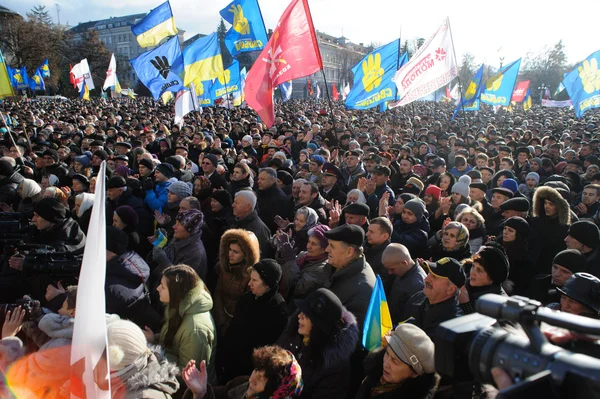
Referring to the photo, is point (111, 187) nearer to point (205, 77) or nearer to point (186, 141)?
point (186, 141)

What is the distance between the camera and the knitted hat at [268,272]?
302 cm

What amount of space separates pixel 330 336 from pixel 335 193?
407 centimetres

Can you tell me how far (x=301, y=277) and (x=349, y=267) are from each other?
1.81 ft

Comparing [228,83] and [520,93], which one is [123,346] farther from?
[520,93]

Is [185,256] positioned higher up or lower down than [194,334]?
higher up

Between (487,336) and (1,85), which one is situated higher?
(1,85)

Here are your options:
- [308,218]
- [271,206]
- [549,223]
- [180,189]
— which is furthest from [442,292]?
[180,189]

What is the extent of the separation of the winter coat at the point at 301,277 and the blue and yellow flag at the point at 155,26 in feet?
32.8

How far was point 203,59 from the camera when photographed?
11.6 meters

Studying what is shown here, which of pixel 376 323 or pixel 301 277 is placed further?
pixel 301 277

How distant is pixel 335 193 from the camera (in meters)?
6.46

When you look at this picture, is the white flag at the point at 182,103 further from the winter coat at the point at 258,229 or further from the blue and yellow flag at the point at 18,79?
the blue and yellow flag at the point at 18,79

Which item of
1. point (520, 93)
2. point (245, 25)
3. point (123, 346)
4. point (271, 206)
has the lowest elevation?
point (123, 346)

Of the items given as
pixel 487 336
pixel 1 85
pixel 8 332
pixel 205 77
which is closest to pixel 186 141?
pixel 205 77
